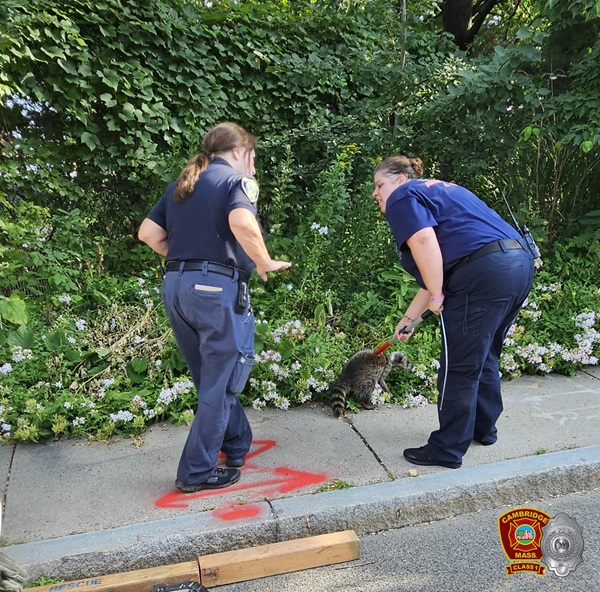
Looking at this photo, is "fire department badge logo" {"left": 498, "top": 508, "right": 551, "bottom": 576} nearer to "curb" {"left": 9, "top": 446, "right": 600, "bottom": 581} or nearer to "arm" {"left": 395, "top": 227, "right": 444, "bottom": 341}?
"curb" {"left": 9, "top": 446, "right": 600, "bottom": 581}

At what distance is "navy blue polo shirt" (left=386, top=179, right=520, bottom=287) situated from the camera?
8.84 ft

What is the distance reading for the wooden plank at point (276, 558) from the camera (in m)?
2.40

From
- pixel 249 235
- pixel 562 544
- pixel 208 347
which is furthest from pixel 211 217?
pixel 562 544

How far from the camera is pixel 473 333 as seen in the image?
9.17ft

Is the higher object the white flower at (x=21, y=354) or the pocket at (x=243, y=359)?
the pocket at (x=243, y=359)

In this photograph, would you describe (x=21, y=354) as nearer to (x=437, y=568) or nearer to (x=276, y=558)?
(x=276, y=558)

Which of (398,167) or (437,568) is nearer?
(437,568)

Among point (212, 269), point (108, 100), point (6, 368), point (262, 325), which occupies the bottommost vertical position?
point (6, 368)

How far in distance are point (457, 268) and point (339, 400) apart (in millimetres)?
1385

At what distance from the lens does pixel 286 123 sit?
6.18 m

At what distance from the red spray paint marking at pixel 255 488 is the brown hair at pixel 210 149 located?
158 cm

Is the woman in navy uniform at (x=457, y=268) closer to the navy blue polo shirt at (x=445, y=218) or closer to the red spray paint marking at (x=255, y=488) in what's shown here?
the navy blue polo shirt at (x=445, y=218)

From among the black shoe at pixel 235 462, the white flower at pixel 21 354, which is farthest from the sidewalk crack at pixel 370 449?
the white flower at pixel 21 354

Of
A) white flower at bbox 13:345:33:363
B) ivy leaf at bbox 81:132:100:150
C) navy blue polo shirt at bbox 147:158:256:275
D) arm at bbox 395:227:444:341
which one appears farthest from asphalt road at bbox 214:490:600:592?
ivy leaf at bbox 81:132:100:150
